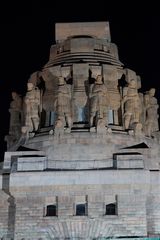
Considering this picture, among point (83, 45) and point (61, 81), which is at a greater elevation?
point (83, 45)

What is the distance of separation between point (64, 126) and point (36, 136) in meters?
2.03

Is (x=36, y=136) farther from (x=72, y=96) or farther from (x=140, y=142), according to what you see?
(x=140, y=142)

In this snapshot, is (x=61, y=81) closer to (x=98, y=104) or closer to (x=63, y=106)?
(x=63, y=106)

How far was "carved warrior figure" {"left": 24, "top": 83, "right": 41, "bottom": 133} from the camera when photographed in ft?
113

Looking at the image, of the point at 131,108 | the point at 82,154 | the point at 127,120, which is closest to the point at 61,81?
the point at 131,108

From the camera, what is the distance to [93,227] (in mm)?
29453

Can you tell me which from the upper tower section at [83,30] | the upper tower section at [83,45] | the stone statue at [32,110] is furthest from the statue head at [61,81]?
the upper tower section at [83,30]

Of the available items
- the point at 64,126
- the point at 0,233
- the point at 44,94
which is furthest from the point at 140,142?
the point at 0,233

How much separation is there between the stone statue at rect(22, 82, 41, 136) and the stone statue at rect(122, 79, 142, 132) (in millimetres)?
5757

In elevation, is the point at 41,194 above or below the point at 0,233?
above

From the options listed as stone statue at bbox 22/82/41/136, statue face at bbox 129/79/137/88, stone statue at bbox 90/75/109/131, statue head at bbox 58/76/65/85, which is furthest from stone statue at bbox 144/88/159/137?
stone statue at bbox 22/82/41/136

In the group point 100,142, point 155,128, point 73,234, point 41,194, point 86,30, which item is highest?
point 86,30

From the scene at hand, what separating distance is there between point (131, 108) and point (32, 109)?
21.5 feet

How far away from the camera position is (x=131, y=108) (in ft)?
112
